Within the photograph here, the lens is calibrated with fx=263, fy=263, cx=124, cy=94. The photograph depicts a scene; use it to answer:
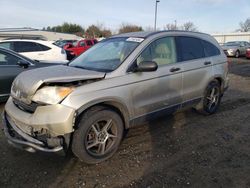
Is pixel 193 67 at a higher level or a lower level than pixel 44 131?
higher

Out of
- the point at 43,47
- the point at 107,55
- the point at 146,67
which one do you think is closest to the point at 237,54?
the point at 43,47

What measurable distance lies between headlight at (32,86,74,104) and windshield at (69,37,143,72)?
772 mm

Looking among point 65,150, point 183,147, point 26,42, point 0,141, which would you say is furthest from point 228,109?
point 26,42

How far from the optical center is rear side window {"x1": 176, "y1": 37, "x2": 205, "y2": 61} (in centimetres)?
482

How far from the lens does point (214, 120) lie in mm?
5469

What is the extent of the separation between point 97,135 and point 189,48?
101 inches

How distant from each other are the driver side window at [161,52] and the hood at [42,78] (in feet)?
3.00

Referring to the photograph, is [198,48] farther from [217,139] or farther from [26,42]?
[26,42]

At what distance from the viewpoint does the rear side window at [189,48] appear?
4.82m

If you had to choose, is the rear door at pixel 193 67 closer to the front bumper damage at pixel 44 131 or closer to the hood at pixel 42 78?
the hood at pixel 42 78

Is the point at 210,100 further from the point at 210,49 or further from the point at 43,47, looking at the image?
the point at 43,47

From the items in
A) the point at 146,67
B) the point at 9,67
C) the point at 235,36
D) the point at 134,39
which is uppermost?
the point at 235,36

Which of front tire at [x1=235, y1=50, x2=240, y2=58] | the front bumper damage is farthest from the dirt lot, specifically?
front tire at [x1=235, y1=50, x2=240, y2=58]

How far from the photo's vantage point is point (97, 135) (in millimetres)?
3645
